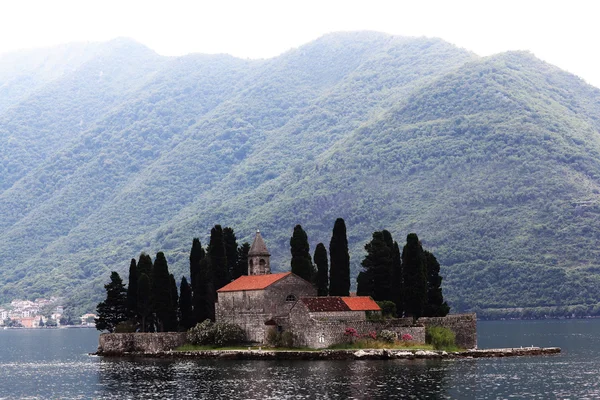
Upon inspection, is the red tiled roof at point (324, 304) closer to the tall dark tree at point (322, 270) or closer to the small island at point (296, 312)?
the small island at point (296, 312)

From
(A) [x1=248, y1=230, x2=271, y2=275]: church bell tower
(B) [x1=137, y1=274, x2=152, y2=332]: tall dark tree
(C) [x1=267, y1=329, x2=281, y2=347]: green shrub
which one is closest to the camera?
(C) [x1=267, y1=329, x2=281, y2=347]: green shrub

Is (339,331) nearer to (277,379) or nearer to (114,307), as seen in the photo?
(277,379)

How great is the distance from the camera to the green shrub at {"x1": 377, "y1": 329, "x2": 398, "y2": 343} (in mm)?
100688

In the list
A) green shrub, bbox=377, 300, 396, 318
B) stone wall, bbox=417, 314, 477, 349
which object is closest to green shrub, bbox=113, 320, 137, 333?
green shrub, bbox=377, 300, 396, 318

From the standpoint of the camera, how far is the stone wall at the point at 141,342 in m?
112

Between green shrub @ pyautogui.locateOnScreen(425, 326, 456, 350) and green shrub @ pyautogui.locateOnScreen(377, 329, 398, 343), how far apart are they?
10.8ft

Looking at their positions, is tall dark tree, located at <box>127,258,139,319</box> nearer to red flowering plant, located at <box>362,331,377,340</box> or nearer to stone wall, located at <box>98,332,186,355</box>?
stone wall, located at <box>98,332,186,355</box>

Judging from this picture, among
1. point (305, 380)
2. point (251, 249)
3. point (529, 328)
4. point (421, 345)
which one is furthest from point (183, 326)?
point (529, 328)

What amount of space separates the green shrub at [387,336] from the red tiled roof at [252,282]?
11658 millimetres

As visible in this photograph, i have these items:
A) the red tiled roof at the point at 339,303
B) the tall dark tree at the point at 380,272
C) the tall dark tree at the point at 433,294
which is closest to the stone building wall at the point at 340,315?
the red tiled roof at the point at 339,303

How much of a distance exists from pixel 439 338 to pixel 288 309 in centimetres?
1422

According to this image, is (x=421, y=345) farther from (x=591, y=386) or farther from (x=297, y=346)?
(x=591, y=386)

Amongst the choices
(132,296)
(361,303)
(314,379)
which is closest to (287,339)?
(361,303)

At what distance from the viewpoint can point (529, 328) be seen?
186375 mm
